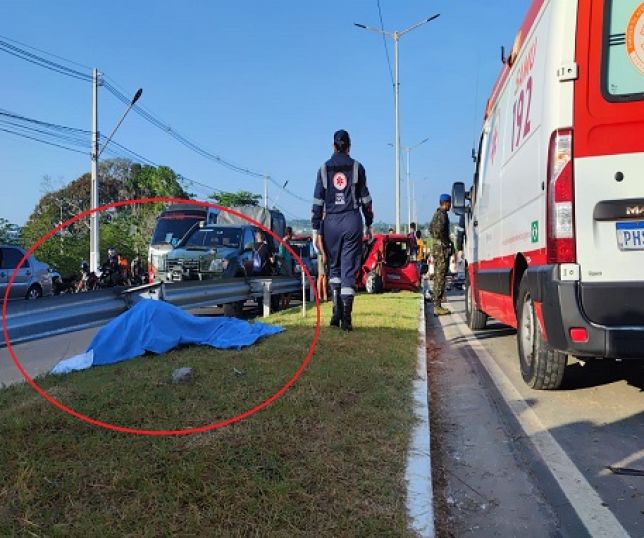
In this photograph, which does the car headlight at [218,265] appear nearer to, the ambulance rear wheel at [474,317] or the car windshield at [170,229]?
the ambulance rear wheel at [474,317]

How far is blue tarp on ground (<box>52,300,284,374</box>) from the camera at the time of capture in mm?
5789

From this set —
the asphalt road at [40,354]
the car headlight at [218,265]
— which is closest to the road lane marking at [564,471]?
the asphalt road at [40,354]

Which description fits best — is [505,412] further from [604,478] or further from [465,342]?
[465,342]

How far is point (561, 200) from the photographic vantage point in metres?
3.98

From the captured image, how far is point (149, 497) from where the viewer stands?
104 inches

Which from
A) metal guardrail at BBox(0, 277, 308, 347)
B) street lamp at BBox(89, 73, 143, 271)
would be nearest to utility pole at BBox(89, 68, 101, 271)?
street lamp at BBox(89, 73, 143, 271)

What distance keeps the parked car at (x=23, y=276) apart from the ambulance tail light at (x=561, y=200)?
15.2 meters

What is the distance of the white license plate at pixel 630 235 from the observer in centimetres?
385

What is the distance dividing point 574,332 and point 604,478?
917mm

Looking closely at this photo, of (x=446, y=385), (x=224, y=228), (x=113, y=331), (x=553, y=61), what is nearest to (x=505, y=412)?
(x=446, y=385)

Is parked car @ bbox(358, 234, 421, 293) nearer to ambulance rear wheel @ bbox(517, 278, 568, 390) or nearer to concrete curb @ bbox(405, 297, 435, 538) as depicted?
ambulance rear wheel @ bbox(517, 278, 568, 390)

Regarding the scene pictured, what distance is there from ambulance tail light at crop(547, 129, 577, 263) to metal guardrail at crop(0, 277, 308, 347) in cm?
396

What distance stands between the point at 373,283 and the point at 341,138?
29.1ft

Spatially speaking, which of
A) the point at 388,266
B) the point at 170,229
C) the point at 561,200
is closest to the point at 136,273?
the point at 170,229
